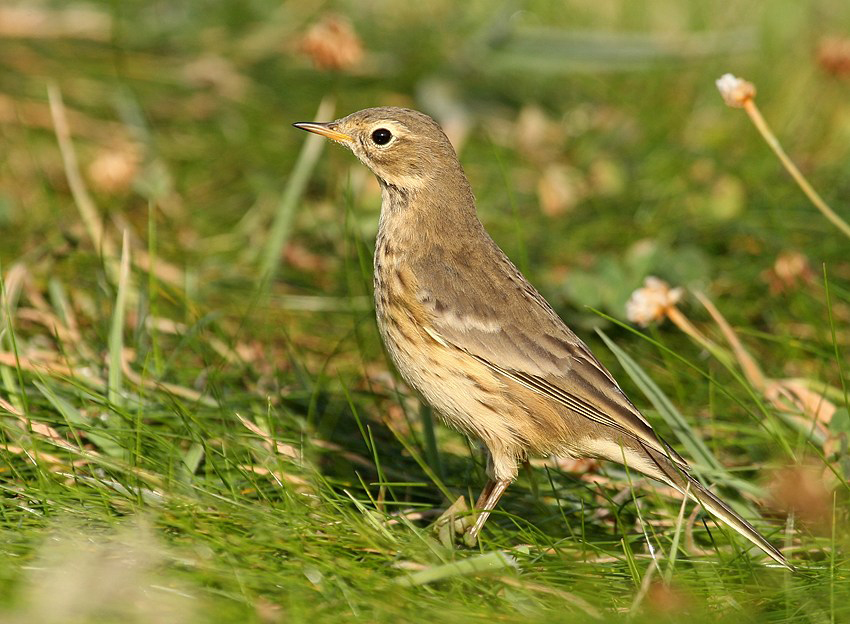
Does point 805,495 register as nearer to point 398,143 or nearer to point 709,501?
point 709,501

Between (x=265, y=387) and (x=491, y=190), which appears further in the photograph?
(x=491, y=190)

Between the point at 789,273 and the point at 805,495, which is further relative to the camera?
the point at 789,273

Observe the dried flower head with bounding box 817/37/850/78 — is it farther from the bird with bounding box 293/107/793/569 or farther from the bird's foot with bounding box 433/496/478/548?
the bird's foot with bounding box 433/496/478/548

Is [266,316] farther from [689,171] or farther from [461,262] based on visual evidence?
[689,171]

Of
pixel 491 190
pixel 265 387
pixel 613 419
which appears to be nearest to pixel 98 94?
pixel 491 190

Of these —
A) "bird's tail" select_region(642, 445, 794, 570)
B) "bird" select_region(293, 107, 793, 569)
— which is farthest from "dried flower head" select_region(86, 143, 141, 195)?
"bird's tail" select_region(642, 445, 794, 570)

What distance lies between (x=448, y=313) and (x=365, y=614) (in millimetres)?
1501

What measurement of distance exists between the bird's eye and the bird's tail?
187 cm

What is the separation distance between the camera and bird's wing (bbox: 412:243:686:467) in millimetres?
4543

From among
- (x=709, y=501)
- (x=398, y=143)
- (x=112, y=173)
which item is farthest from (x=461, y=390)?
(x=112, y=173)

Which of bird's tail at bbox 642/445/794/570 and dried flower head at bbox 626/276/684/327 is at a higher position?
dried flower head at bbox 626/276/684/327

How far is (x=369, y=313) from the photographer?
5.97 m

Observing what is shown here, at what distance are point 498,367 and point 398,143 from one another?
4.08 feet

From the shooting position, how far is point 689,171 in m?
7.84
